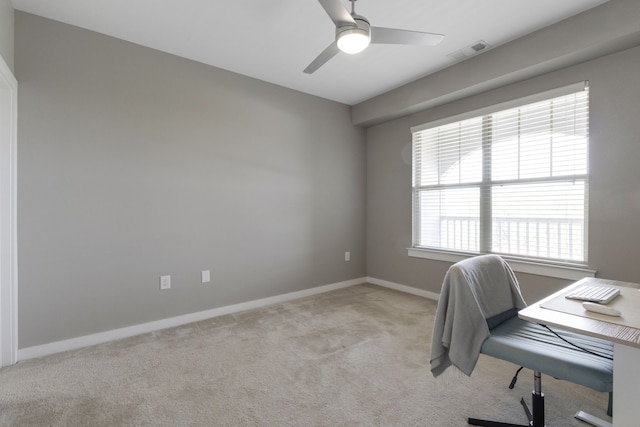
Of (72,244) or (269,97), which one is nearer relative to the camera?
(72,244)

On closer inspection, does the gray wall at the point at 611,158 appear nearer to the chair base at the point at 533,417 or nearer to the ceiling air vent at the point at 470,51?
the ceiling air vent at the point at 470,51

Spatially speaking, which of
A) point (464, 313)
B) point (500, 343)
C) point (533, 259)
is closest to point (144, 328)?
point (464, 313)

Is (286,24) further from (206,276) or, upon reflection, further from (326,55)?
(206,276)

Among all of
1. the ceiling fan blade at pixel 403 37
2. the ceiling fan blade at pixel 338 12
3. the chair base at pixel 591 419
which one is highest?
the ceiling fan blade at pixel 403 37

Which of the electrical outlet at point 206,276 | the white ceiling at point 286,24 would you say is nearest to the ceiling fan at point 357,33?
the white ceiling at point 286,24

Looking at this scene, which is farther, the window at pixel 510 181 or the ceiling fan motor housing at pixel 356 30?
the window at pixel 510 181

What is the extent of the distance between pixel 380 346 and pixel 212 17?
2895 millimetres

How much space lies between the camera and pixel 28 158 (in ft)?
7.53

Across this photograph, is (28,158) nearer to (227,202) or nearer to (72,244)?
(72,244)

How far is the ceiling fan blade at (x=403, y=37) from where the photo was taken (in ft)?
6.16

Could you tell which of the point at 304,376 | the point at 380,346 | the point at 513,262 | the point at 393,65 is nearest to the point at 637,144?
the point at 513,262

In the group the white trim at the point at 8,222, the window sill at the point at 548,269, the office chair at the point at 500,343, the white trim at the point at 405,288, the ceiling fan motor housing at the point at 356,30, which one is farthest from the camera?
the white trim at the point at 405,288

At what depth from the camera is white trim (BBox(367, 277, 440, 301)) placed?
3718 millimetres

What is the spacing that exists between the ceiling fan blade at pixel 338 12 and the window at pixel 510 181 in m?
2.10
